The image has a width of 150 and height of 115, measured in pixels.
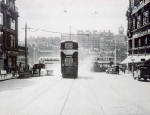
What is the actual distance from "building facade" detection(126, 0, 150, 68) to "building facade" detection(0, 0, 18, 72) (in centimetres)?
1987

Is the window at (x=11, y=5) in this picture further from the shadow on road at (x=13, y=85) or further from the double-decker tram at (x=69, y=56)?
the shadow on road at (x=13, y=85)

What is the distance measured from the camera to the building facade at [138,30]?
4466 cm

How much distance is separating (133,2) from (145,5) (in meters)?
9.00

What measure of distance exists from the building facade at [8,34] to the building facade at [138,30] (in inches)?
782

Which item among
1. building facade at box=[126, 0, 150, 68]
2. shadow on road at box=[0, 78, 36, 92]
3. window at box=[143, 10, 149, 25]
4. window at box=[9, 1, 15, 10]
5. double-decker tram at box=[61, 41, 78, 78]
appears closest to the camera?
shadow on road at box=[0, 78, 36, 92]

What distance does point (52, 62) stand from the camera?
86.7 metres

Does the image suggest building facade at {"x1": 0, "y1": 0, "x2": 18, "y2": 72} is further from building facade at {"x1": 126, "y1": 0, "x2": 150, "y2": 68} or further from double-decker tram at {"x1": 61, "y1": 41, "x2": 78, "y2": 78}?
building facade at {"x1": 126, "y1": 0, "x2": 150, "y2": 68}

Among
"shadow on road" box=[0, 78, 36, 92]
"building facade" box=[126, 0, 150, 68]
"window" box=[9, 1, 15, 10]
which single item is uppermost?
"window" box=[9, 1, 15, 10]

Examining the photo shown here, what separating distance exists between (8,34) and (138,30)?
2137 cm

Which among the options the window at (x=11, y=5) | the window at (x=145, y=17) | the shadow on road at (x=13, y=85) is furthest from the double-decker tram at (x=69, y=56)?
the window at (x=11, y=5)

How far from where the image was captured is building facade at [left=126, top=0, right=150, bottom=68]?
4466 cm

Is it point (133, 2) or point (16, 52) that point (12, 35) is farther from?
point (133, 2)

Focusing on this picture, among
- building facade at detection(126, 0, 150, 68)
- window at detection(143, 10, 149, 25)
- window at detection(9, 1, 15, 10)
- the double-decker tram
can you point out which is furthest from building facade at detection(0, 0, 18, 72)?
window at detection(143, 10, 149, 25)

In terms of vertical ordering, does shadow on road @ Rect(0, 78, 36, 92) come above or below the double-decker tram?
below
